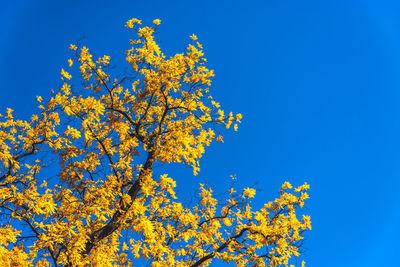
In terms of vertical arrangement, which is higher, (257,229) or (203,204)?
(203,204)

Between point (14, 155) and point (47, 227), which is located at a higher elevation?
point (14, 155)

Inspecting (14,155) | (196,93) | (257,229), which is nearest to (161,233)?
(257,229)

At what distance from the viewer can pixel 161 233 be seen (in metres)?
12.7

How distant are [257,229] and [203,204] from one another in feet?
8.73

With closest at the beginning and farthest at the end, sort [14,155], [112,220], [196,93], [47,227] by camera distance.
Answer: [47,227] < [112,220] < [196,93] < [14,155]


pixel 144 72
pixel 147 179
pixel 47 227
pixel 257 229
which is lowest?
pixel 47 227

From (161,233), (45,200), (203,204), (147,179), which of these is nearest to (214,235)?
(203,204)

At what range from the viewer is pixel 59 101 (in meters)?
11.9

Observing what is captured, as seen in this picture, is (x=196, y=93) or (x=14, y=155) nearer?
(x=196, y=93)

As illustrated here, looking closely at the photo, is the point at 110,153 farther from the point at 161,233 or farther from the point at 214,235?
the point at 214,235

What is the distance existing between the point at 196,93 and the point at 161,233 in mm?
5831

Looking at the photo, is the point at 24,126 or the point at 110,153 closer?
the point at 110,153

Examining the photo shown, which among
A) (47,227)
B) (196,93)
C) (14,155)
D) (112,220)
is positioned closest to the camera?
(47,227)

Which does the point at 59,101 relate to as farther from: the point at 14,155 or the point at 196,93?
the point at 14,155
